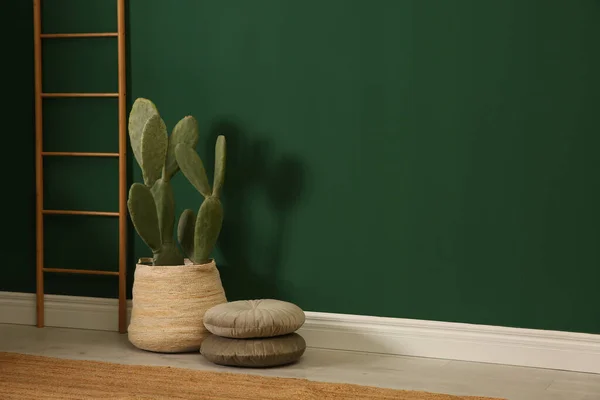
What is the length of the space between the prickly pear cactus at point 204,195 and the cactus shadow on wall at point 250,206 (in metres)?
0.22

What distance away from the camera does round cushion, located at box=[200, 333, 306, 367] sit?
378 cm

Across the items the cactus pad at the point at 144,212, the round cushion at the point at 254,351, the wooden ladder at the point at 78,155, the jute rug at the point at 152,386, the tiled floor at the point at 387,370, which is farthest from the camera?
the wooden ladder at the point at 78,155

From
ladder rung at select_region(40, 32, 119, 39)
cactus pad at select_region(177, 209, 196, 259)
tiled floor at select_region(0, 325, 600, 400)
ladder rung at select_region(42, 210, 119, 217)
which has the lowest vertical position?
tiled floor at select_region(0, 325, 600, 400)

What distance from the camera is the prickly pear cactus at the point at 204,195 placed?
4098 mm

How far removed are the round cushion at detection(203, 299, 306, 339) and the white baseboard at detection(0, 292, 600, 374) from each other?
326mm

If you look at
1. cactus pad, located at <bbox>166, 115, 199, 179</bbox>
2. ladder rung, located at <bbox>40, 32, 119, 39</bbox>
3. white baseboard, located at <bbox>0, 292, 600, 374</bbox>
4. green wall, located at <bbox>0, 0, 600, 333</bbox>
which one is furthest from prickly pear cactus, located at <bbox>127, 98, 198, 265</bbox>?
white baseboard, located at <bbox>0, 292, 600, 374</bbox>

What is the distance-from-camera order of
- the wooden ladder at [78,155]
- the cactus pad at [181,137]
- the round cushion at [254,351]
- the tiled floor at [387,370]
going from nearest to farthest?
the tiled floor at [387,370]
the round cushion at [254,351]
the cactus pad at [181,137]
the wooden ladder at [78,155]

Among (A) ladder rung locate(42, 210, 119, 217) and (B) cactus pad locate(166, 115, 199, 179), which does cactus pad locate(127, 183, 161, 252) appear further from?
(A) ladder rung locate(42, 210, 119, 217)

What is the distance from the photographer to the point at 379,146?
4.12m

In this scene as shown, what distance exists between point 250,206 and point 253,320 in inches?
30.6

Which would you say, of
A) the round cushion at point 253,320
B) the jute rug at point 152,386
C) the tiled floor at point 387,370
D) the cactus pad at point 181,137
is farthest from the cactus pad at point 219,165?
the jute rug at point 152,386

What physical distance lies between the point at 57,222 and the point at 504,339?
2.45 metres

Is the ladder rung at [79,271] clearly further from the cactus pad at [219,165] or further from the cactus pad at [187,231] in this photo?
the cactus pad at [219,165]

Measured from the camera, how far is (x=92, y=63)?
4.66 meters
